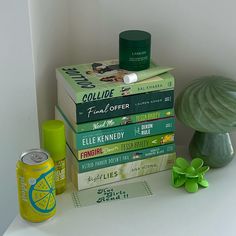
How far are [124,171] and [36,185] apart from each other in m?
0.22

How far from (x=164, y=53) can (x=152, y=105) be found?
7.3 inches

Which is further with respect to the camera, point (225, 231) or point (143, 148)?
point (143, 148)

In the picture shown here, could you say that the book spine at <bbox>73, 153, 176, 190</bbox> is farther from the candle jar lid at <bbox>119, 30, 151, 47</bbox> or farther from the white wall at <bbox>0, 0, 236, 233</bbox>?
the candle jar lid at <bbox>119, 30, 151, 47</bbox>

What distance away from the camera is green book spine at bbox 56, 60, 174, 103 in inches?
36.2

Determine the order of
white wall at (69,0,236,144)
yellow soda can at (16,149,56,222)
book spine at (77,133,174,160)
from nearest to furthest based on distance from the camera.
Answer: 1. yellow soda can at (16,149,56,222)
2. book spine at (77,133,174,160)
3. white wall at (69,0,236,144)

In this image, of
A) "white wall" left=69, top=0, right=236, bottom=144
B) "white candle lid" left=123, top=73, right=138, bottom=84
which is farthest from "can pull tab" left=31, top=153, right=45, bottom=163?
"white wall" left=69, top=0, right=236, bottom=144

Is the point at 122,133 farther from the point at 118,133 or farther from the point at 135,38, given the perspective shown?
the point at 135,38

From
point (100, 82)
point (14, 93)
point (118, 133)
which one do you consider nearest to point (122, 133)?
point (118, 133)

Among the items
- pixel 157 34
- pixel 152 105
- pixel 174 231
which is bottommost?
pixel 174 231

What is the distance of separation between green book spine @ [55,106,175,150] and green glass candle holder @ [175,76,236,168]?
0.04 metres

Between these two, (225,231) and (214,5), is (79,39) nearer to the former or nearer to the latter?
(214,5)

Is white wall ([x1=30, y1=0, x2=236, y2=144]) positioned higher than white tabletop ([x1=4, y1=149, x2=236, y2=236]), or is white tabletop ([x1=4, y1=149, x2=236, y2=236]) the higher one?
white wall ([x1=30, y1=0, x2=236, y2=144])

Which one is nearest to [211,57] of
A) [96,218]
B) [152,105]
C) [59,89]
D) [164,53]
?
[164,53]

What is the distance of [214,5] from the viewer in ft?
3.44
